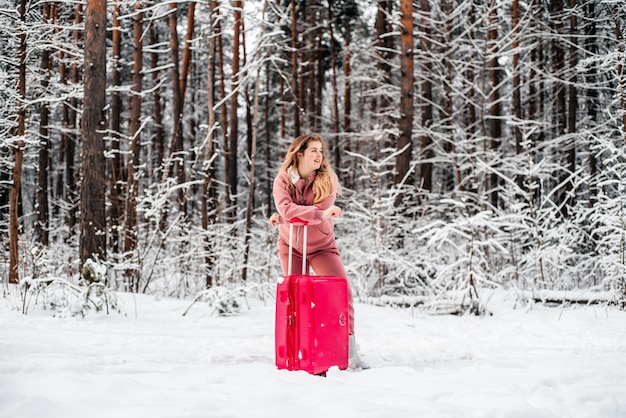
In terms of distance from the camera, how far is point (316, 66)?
22203mm

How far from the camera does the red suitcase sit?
11.7 feet

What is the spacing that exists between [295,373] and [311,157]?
153 cm

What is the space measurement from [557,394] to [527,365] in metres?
1.02

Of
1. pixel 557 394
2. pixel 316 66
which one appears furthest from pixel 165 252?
pixel 316 66

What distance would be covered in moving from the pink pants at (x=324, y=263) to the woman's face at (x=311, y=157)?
61 centimetres

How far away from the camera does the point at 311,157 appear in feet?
13.1

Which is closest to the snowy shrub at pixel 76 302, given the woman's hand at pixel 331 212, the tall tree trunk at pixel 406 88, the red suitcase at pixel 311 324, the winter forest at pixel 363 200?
the winter forest at pixel 363 200

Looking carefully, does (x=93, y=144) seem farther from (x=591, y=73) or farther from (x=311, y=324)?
(x=591, y=73)

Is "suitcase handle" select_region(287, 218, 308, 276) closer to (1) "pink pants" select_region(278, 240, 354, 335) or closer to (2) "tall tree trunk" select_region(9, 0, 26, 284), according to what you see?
(1) "pink pants" select_region(278, 240, 354, 335)

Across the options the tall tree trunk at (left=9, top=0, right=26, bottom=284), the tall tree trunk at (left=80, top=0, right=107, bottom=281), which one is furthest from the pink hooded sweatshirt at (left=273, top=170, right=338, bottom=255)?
the tall tree trunk at (left=9, top=0, right=26, bottom=284)

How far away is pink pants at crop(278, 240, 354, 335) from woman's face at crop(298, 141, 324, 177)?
61 centimetres

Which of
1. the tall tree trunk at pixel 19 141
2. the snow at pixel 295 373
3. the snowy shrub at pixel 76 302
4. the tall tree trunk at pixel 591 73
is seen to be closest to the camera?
the snow at pixel 295 373

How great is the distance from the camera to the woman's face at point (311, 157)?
4004mm

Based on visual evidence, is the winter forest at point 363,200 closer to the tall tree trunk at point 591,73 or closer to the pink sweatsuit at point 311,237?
the tall tree trunk at point 591,73
